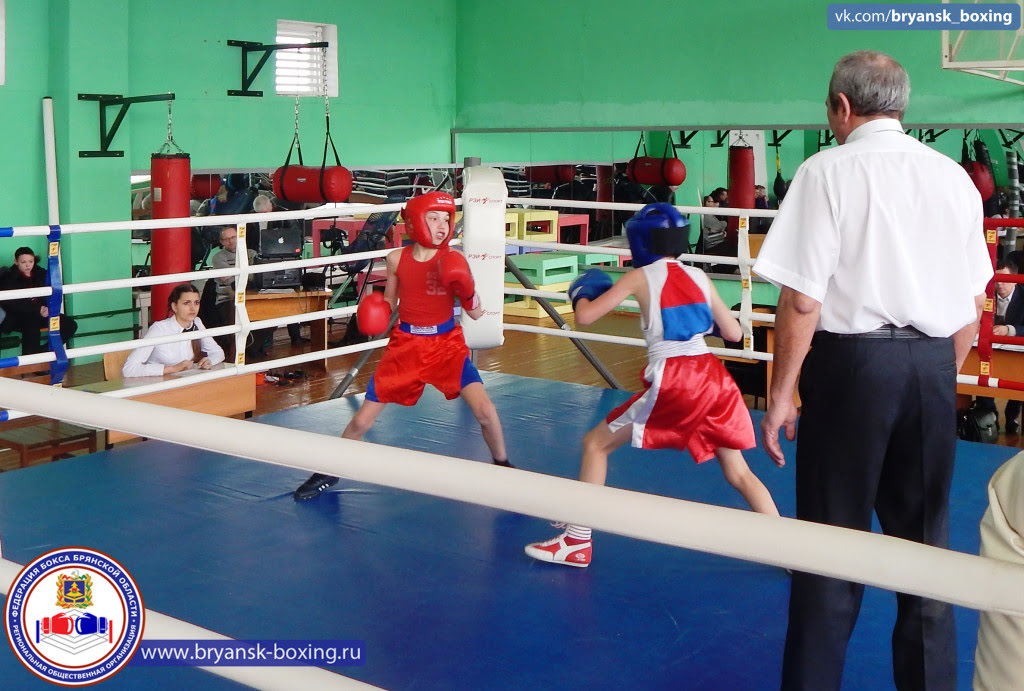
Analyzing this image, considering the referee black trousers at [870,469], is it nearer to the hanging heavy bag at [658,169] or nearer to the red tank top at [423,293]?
the red tank top at [423,293]

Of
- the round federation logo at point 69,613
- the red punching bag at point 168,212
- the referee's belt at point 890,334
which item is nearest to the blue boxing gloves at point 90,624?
the round federation logo at point 69,613

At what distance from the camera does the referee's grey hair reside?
5.68 feet

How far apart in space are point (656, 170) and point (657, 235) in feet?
16.4

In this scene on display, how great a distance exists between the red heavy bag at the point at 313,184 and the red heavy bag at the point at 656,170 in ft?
7.07

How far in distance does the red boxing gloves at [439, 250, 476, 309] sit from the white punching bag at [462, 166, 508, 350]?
113 cm

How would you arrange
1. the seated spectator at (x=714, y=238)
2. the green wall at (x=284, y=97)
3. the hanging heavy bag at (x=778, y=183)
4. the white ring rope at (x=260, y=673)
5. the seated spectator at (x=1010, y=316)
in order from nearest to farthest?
the white ring rope at (x=260, y=673) → the seated spectator at (x=1010, y=316) → the green wall at (x=284, y=97) → the hanging heavy bag at (x=778, y=183) → the seated spectator at (x=714, y=238)

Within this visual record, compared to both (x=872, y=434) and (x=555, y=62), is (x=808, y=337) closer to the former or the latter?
(x=872, y=434)

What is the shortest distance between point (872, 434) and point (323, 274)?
243 inches

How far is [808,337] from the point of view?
5.78 feet

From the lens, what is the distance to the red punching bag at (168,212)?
6168 mm

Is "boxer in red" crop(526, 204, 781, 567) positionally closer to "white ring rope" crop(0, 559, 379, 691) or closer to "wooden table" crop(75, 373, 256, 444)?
"white ring rope" crop(0, 559, 379, 691)

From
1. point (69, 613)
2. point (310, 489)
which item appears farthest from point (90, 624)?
point (310, 489)

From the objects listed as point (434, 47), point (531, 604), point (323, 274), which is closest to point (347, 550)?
point (531, 604)

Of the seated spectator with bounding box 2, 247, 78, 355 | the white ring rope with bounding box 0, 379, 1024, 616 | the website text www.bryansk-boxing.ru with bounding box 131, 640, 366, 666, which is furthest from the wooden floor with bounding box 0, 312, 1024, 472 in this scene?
the white ring rope with bounding box 0, 379, 1024, 616
